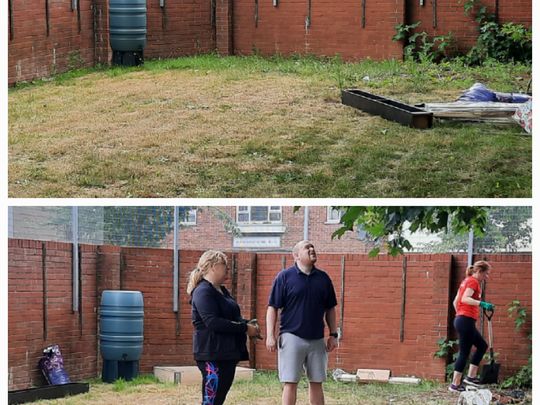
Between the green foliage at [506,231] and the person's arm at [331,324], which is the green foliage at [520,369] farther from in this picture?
the person's arm at [331,324]

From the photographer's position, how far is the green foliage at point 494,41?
13.1 metres

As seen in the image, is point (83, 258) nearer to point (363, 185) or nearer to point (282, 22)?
point (363, 185)

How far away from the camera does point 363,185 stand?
7438 millimetres

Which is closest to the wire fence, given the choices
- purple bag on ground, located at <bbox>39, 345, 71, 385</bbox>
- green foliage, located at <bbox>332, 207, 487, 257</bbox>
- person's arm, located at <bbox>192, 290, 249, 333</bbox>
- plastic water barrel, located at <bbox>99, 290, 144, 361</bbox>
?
plastic water barrel, located at <bbox>99, 290, 144, 361</bbox>

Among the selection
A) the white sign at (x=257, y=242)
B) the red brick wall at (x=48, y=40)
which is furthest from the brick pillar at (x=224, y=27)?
the white sign at (x=257, y=242)

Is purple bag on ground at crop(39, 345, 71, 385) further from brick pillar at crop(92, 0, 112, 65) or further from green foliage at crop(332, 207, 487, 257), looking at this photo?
brick pillar at crop(92, 0, 112, 65)

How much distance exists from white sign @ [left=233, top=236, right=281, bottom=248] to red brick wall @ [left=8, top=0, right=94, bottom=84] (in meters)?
3.09

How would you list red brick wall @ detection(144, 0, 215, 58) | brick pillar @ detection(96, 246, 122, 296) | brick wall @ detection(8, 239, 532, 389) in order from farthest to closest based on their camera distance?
red brick wall @ detection(144, 0, 215, 58) < brick pillar @ detection(96, 246, 122, 296) < brick wall @ detection(8, 239, 532, 389)

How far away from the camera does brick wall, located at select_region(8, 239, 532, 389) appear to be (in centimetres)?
899

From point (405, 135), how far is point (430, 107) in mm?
886

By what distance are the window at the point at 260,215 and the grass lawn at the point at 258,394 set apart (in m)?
2.91

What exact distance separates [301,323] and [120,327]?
10.4ft

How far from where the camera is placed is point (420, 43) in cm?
1394

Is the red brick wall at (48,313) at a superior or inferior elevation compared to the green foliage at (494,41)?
inferior
